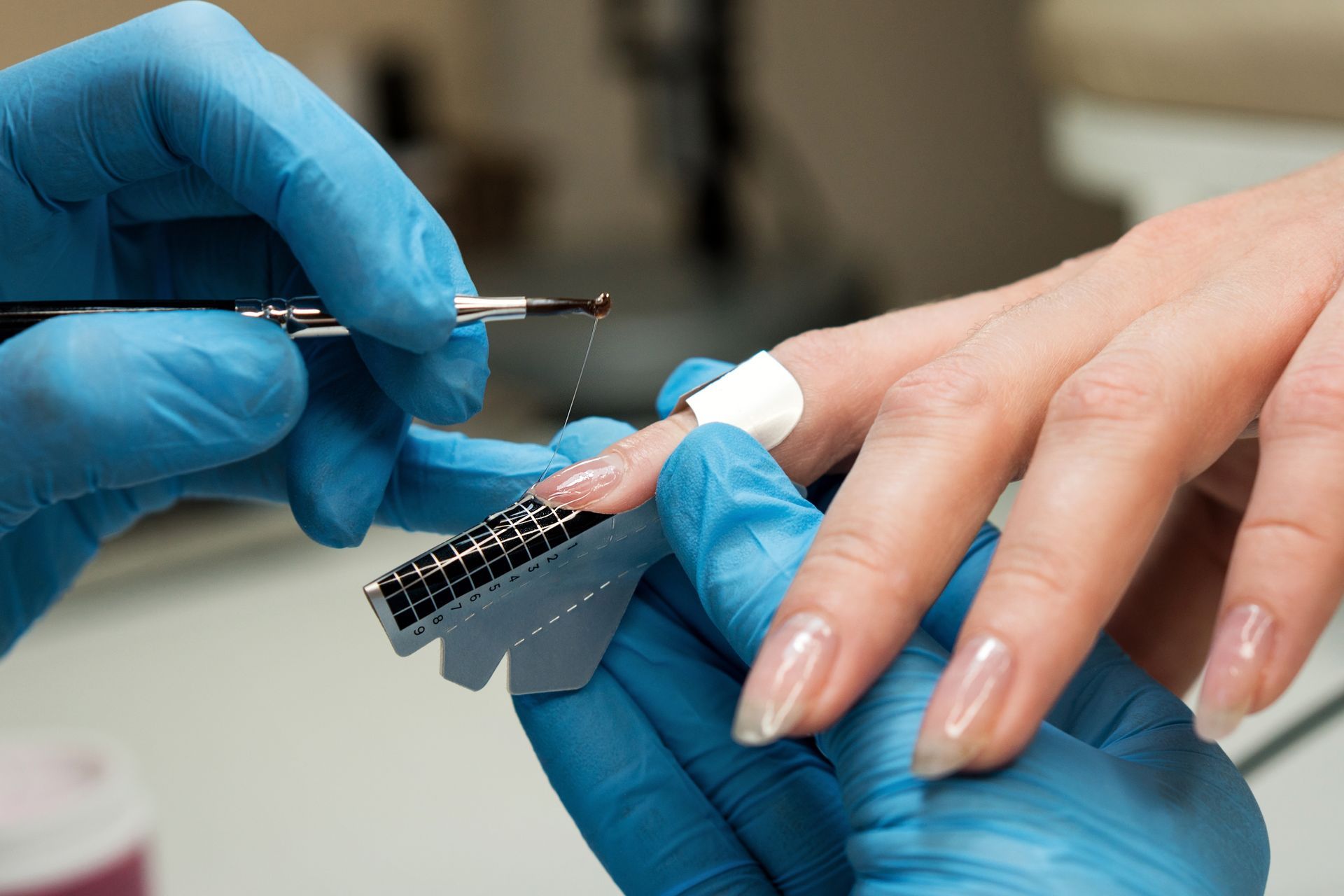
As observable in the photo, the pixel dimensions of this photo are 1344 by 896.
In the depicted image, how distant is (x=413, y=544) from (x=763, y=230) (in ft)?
4.62

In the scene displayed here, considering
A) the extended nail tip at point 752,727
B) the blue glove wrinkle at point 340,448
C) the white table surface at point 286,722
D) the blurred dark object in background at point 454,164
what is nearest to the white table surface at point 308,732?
the white table surface at point 286,722

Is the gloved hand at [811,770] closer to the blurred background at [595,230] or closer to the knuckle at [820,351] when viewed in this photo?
the knuckle at [820,351]

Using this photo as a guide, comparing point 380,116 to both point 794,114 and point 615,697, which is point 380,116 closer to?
point 794,114

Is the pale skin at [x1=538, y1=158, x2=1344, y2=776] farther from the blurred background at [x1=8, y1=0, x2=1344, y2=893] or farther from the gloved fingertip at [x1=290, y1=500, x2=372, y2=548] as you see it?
the blurred background at [x1=8, y1=0, x2=1344, y2=893]

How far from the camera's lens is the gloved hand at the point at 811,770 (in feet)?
1.40

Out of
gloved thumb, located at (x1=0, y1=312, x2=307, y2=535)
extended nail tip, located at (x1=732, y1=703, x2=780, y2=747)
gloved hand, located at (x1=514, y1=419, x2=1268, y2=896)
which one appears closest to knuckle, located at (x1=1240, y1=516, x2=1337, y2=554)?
gloved hand, located at (x1=514, y1=419, x2=1268, y2=896)

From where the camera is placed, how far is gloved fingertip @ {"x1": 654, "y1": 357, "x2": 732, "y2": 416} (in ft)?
2.27

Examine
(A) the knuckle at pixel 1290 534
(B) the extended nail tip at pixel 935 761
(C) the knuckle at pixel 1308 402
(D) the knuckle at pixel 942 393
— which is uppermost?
(C) the knuckle at pixel 1308 402

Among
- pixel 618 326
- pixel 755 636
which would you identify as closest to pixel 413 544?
pixel 618 326

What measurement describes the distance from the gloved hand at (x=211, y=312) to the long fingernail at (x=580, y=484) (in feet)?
0.24

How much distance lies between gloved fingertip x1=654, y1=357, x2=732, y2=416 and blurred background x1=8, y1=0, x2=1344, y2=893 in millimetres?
376

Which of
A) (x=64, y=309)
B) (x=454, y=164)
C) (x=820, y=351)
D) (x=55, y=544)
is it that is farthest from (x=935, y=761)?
(x=454, y=164)

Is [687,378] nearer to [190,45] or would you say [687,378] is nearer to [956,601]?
[956,601]

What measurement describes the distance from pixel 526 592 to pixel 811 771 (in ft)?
0.65
